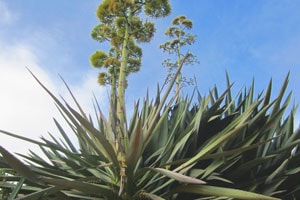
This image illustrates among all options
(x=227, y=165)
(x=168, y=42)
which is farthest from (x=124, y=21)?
(x=227, y=165)

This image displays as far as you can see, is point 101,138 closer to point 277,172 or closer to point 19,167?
point 19,167

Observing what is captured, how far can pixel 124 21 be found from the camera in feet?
31.4

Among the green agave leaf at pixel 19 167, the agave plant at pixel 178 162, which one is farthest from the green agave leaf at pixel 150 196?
the green agave leaf at pixel 19 167

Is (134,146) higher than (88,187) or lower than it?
higher

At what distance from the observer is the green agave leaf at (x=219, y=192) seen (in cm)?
165

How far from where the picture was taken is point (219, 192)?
1.84m

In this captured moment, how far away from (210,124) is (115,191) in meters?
0.82

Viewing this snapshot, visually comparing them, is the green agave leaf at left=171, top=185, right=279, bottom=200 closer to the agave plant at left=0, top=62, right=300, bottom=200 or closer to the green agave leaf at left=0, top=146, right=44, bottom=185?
the agave plant at left=0, top=62, right=300, bottom=200

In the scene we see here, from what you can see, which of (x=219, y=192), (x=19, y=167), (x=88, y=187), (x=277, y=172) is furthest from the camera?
(x=277, y=172)

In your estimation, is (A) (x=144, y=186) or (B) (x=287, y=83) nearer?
(A) (x=144, y=186)

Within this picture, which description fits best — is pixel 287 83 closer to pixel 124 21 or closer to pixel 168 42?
pixel 124 21

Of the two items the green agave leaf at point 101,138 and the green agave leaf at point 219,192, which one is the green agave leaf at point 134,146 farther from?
the green agave leaf at point 219,192

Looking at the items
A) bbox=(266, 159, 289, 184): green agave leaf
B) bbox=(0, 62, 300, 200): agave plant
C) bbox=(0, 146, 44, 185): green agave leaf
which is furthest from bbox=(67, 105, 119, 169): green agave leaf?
bbox=(266, 159, 289, 184): green agave leaf

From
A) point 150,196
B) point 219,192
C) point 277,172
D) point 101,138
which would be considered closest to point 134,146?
point 101,138
